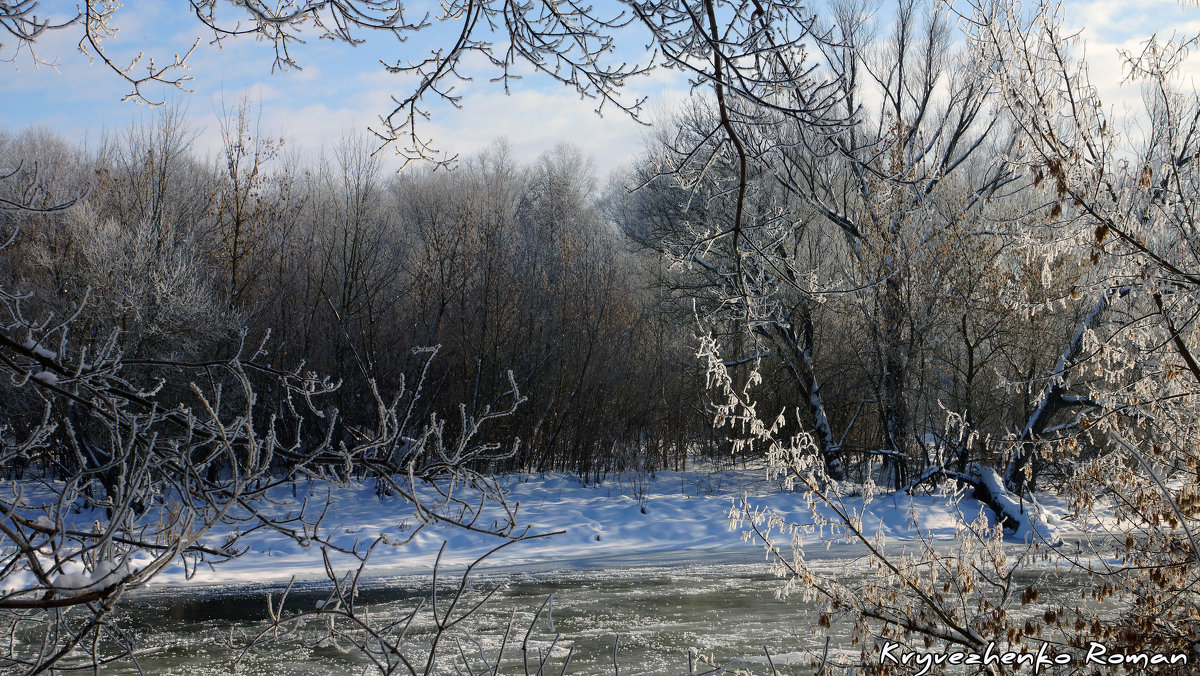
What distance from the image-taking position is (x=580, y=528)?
1382 centimetres

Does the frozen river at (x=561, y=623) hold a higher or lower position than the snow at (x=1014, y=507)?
lower

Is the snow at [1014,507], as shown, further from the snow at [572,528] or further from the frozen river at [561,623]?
the frozen river at [561,623]

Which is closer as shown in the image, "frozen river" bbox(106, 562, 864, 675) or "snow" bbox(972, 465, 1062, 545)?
"frozen river" bbox(106, 562, 864, 675)

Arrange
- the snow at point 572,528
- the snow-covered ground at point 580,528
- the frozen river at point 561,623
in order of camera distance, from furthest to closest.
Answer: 1. the snow-covered ground at point 580,528
2. the snow at point 572,528
3. the frozen river at point 561,623

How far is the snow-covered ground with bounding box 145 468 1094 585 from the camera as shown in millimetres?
11852

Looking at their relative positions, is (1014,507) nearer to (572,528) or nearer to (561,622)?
(572,528)

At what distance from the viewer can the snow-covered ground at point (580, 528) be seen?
38.9 feet

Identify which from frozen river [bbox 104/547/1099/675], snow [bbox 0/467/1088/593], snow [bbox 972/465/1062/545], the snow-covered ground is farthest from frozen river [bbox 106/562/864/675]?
snow [bbox 972/465/1062/545]

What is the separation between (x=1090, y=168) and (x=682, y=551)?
9.75 meters

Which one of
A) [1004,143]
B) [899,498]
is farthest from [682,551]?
[1004,143]

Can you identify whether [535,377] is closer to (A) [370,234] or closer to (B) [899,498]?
(A) [370,234]

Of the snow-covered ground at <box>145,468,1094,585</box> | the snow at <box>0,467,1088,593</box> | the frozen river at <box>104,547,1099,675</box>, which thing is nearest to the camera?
the frozen river at <box>104,547,1099,675</box>

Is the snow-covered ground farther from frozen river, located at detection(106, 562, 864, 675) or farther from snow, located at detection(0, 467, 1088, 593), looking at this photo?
frozen river, located at detection(106, 562, 864, 675)

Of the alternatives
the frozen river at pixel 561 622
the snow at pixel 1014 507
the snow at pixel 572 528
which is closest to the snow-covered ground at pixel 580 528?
the snow at pixel 572 528
